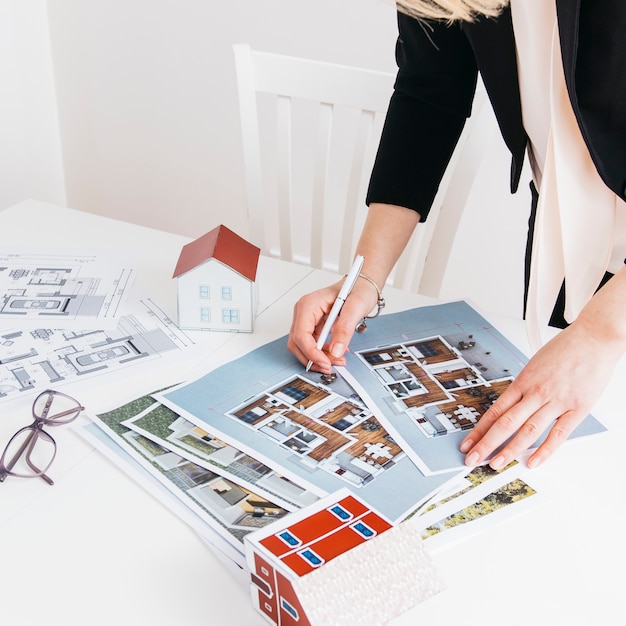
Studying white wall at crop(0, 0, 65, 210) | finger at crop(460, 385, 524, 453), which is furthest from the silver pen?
white wall at crop(0, 0, 65, 210)

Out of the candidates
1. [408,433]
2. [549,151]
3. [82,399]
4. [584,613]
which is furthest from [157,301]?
[584,613]

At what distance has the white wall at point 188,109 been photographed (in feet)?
6.75

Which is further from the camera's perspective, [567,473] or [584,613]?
[567,473]

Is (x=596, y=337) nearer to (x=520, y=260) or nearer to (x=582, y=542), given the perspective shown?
(x=582, y=542)

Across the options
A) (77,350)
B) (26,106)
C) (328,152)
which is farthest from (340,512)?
(26,106)

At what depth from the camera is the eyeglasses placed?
30.6 inches

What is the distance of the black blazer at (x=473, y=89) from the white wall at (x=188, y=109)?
3.01 ft

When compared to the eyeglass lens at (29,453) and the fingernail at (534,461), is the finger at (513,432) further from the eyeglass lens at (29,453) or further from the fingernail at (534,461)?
the eyeglass lens at (29,453)

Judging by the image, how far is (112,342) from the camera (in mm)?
995

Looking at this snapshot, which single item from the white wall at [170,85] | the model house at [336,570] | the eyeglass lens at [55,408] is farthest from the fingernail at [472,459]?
the white wall at [170,85]

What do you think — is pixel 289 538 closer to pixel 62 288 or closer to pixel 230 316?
pixel 230 316

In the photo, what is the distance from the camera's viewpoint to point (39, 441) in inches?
32.2

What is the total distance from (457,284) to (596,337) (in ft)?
4.77

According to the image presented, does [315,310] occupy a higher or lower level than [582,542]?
higher
